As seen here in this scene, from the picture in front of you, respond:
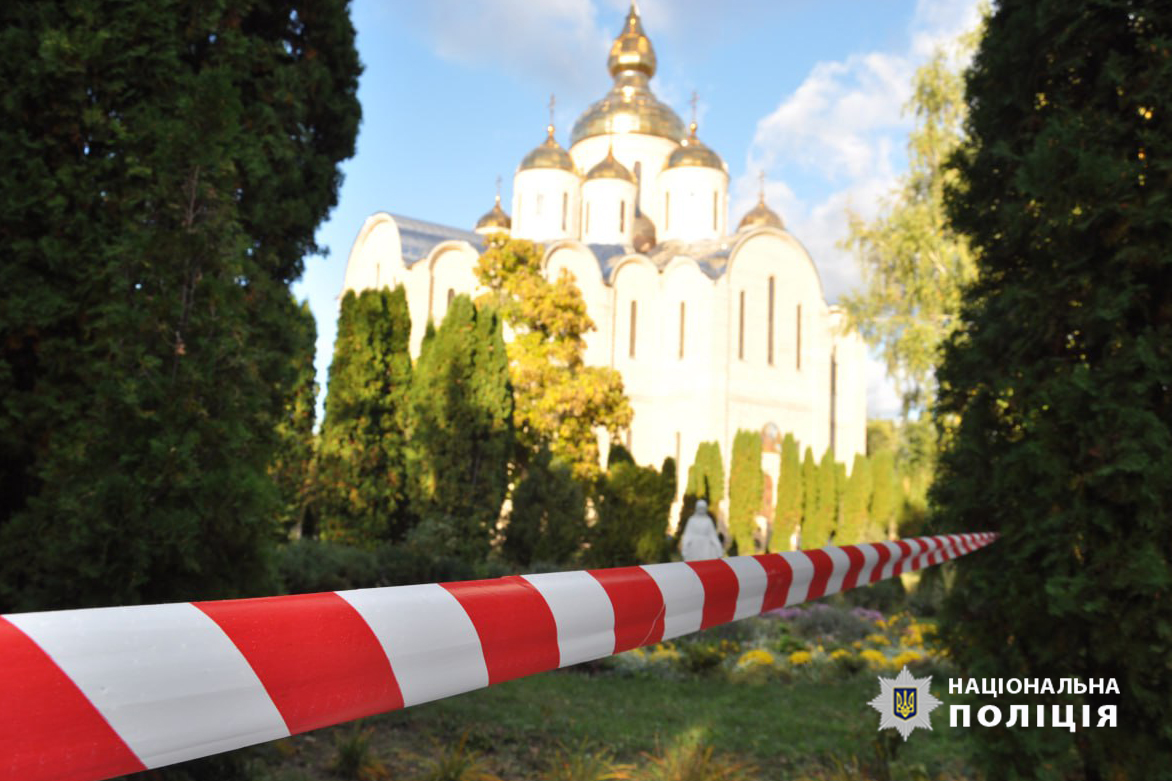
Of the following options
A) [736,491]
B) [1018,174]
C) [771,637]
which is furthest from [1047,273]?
[736,491]

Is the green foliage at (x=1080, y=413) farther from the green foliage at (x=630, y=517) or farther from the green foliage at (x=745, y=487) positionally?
the green foliage at (x=745, y=487)

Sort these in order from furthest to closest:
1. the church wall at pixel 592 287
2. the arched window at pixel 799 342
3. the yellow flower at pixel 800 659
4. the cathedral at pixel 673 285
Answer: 1. the arched window at pixel 799 342
2. the church wall at pixel 592 287
3. the cathedral at pixel 673 285
4. the yellow flower at pixel 800 659

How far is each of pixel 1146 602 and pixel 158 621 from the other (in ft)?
13.1

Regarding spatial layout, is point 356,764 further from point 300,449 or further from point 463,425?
point 300,449

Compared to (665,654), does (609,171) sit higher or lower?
higher

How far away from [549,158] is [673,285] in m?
8.57

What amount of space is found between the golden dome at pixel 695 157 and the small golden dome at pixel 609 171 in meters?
1.84

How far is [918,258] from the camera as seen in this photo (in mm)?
19344

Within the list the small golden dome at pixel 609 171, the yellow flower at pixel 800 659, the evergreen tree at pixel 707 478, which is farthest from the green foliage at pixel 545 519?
the small golden dome at pixel 609 171

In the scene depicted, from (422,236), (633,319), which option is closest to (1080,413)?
(633,319)

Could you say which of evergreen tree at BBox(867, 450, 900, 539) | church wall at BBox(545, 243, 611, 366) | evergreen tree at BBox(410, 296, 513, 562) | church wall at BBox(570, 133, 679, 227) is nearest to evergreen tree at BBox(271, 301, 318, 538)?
evergreen tree at BBox(410, 296, 513, 562)

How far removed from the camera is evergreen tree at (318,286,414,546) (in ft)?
53.1

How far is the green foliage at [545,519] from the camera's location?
15438 mm

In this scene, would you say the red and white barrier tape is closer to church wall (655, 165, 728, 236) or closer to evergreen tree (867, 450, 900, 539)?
evergreen tree (867, 450, 900, 539)
